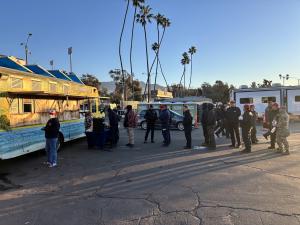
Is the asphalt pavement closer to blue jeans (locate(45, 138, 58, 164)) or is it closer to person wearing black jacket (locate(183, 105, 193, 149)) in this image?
blue jeans (locate(45, 138, 58, 164))

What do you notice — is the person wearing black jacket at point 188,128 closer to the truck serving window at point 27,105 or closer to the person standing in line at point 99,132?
the person standing in line at point 99,132

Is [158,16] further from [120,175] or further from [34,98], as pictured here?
[120,175]

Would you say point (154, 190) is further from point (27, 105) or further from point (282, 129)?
Answer: point (27, 105)

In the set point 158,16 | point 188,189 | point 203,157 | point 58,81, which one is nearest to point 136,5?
point 158,16

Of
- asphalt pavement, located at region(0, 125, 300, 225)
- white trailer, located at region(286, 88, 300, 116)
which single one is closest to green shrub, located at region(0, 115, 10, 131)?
asphalt pavement, located at region(0, 125, 300, 225)

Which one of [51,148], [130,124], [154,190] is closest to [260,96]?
[130,124]

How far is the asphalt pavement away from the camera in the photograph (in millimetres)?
5359

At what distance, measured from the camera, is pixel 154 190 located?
6.89 meters

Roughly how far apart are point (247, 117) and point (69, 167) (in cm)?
614

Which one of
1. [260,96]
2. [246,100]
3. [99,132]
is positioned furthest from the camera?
[246,100]

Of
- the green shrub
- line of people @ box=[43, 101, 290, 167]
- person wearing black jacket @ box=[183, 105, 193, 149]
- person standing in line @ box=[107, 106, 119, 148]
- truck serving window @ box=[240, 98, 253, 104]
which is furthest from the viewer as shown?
truck serving window @ box=[240, 98, 253, 104]

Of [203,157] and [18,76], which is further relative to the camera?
[203,157]

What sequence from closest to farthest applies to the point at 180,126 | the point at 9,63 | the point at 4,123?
the point at 4,123, the point at 9,63, the point at 180,126

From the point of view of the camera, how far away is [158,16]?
58906mm
